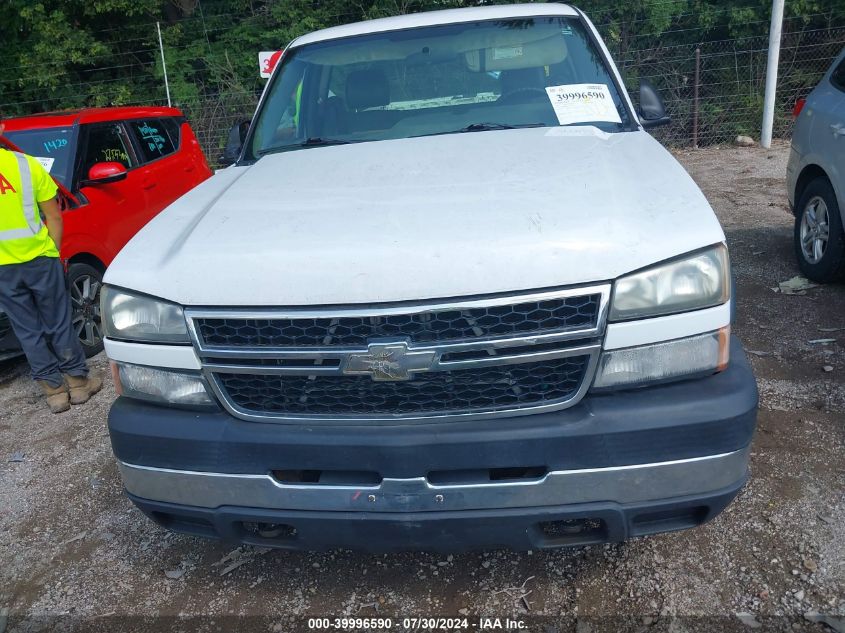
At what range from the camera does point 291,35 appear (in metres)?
14.5

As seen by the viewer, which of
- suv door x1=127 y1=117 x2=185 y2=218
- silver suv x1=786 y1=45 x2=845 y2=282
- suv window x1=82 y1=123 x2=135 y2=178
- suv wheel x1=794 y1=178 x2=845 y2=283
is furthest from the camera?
suv door x1=127 y1=117 x2=185 y2=218

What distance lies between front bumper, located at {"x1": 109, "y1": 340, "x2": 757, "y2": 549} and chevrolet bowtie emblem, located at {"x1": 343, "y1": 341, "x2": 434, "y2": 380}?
0.19 meters

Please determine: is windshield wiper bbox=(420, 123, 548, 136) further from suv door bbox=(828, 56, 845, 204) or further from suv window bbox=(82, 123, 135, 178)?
suv window bbox=(82, 123, 135, 178)

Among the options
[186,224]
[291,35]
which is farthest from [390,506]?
[291,35]

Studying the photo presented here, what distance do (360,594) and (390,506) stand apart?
0.74m

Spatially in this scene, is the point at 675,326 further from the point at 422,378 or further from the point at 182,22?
the point at 182,22

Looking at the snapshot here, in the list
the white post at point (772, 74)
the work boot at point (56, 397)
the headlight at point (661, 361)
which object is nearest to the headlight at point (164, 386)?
the headlight at point (661, 361)

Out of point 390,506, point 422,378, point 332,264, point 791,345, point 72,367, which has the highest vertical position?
point 332,264

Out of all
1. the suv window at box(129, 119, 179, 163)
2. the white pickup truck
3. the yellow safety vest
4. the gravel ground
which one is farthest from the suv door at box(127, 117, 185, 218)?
the white pickup truck

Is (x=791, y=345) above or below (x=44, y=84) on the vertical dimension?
below

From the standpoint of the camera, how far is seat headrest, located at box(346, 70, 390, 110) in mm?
3691

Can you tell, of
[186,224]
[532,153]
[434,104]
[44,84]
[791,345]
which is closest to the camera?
[186,224]

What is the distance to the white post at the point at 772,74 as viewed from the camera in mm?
11269

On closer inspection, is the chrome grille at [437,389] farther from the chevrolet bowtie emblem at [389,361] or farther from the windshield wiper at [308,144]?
the windshield wiper at [308,144]
